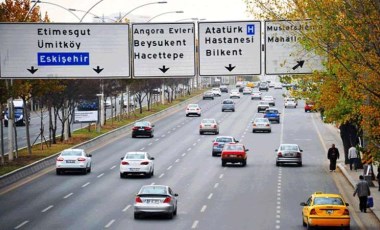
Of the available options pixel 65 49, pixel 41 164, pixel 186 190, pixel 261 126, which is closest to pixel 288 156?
pixel 186 190

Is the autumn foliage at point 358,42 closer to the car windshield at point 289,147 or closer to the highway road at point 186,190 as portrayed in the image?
the highway road at point 186,190

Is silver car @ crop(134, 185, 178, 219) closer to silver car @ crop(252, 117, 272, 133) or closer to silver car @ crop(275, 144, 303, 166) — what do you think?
silver car @ crop(275, 144, 303, 166)

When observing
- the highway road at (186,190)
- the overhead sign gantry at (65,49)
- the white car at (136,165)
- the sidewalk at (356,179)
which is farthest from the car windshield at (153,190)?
the white car at (136,165)

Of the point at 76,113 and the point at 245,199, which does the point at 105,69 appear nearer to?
the point at 245,199

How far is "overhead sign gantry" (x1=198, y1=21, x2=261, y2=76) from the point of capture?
36625 mm

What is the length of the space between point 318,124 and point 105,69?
63.2 m

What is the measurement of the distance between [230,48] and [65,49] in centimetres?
609

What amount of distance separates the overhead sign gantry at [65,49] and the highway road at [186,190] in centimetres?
542

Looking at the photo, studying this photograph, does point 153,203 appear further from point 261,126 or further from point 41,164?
point 261,126

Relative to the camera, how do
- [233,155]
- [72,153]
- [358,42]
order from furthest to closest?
[233,155] → [72,153] → [358,42]

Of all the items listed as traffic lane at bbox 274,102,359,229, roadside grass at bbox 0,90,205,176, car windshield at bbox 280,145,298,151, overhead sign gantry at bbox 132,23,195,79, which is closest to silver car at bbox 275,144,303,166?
car windshield at bbox 280,145,298,151

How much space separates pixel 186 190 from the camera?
47.1 metres

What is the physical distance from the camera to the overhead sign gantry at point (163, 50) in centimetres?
3684

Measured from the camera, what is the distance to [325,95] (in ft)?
140
